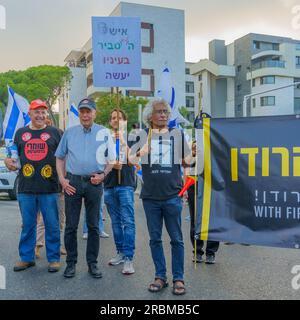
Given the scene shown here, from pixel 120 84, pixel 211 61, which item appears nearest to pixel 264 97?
pixel 211 61

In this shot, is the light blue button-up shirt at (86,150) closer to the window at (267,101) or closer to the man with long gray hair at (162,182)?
the man with long gray hair at (162,182)

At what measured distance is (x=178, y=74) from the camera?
53.8m

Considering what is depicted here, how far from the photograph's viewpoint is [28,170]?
5.24 m

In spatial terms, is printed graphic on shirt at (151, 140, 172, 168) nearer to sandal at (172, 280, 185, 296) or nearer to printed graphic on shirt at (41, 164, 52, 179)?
sandal at (172, 280, 185, 296)

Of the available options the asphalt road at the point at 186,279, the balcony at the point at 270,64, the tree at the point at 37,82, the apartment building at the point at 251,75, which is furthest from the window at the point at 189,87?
the asphalt road at the point at 186,279

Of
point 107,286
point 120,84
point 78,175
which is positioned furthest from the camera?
point 120,84

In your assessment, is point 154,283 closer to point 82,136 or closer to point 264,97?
point 82,136

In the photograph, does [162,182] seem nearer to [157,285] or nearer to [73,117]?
[157,285]

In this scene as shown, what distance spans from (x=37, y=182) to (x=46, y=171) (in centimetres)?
17

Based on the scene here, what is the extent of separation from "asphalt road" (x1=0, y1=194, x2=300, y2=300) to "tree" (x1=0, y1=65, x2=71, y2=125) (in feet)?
126

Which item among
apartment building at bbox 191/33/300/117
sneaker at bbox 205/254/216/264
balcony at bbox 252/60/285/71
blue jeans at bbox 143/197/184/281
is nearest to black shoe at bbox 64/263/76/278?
blue jeans at bbox 143/197/184/281
